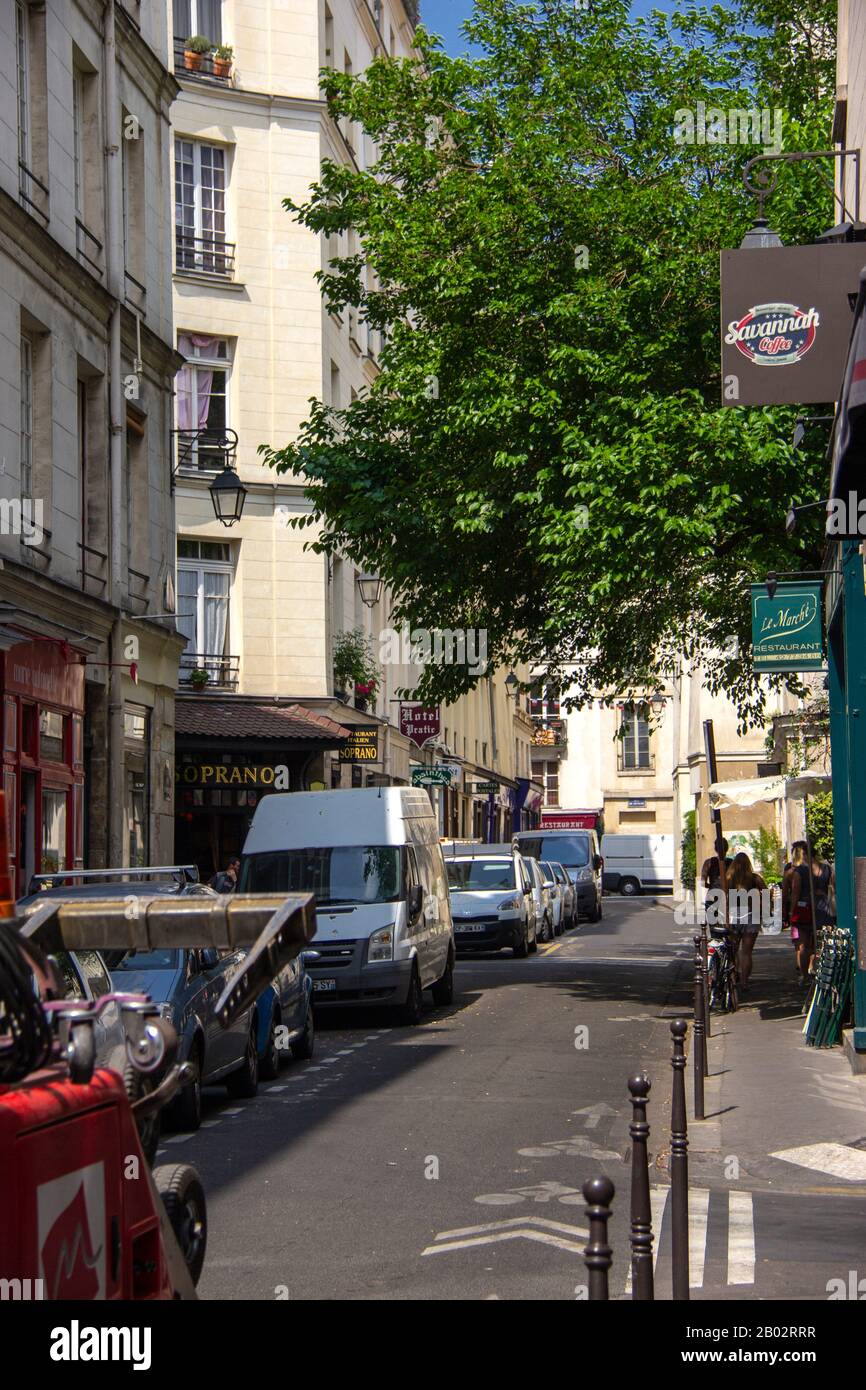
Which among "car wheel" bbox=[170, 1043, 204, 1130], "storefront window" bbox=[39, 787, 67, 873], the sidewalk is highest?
"storefront window" bbox=[39, 787, 67, 873]

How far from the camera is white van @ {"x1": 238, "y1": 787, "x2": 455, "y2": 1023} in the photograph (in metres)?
18.2

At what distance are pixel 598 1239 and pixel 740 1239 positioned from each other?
152 inches

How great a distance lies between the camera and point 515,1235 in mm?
8469

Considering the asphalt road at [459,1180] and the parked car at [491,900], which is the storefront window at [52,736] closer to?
the asphalt road at [459,1180]

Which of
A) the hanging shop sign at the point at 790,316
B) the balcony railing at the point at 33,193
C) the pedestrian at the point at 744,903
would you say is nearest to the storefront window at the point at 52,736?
the balcony railing at the point at 33,193

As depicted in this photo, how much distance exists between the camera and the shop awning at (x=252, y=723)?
108 feet

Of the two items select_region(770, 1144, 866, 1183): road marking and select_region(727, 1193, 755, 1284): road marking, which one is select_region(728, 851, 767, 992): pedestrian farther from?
select_region(727, 1193, 755, 1284): road marking

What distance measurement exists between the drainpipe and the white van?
4255 millimetres

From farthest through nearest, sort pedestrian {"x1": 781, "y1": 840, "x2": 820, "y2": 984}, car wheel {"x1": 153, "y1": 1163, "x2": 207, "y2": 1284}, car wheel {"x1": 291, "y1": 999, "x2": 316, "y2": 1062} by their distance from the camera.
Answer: pedestrian {"x1": 781, "y1": 840, "x2": 820, "y2": 984} → car wheel {"x1": 291, "y1": 999, "x2": 316, "y2": 1062} → car wheel {"x1": 153, "y1": 1163, "x2": 207, "y2": 1284}

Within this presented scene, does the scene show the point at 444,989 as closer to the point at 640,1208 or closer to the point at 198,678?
the point at 198,678

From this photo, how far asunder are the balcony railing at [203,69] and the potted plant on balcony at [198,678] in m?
12.3

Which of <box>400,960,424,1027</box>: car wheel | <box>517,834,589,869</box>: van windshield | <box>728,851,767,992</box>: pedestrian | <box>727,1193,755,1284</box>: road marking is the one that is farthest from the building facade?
<box>517,834,589,869</box>: van windshield
